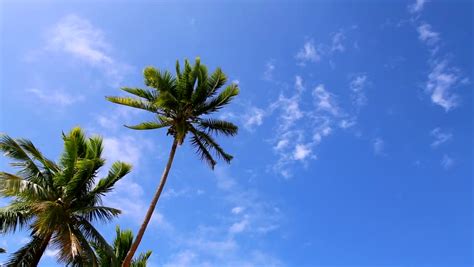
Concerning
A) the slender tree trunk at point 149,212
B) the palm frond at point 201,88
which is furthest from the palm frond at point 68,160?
the palm frond at point 201,88

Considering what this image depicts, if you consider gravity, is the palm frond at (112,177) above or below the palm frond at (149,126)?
below

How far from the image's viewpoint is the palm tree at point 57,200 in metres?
16.7

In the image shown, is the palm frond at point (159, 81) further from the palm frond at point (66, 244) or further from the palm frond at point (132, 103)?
the palm frond at point (66, 244)

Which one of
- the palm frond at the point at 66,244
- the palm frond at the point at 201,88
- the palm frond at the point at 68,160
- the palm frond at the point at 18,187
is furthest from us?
the palm frond at the point at 201,88

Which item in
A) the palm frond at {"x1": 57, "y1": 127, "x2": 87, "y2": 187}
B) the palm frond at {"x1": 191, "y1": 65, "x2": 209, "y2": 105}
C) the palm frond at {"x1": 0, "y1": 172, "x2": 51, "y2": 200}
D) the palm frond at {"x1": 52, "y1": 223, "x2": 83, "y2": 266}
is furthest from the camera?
the palm frond at {"x1": 191, "y1": 65, "x2": 209, "y2": 105}

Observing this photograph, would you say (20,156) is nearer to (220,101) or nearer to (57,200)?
(57,200)

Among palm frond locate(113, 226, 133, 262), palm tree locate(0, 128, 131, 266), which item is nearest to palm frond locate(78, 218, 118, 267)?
palm tree locate(0, 128, 131, 266)

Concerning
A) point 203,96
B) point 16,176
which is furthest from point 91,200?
point 203,96

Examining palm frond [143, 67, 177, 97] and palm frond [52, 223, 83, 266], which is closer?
palm frond [52, 223, 83, 266]

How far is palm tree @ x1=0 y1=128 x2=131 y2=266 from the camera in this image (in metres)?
16.7

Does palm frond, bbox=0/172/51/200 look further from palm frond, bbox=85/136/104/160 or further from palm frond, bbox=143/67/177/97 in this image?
palm frond, bbox=143/67/177/97

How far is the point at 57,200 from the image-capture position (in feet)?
58.4

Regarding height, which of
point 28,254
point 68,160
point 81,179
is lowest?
point 28,254

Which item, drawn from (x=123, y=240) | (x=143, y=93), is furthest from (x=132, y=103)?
(x=123, y=240)
